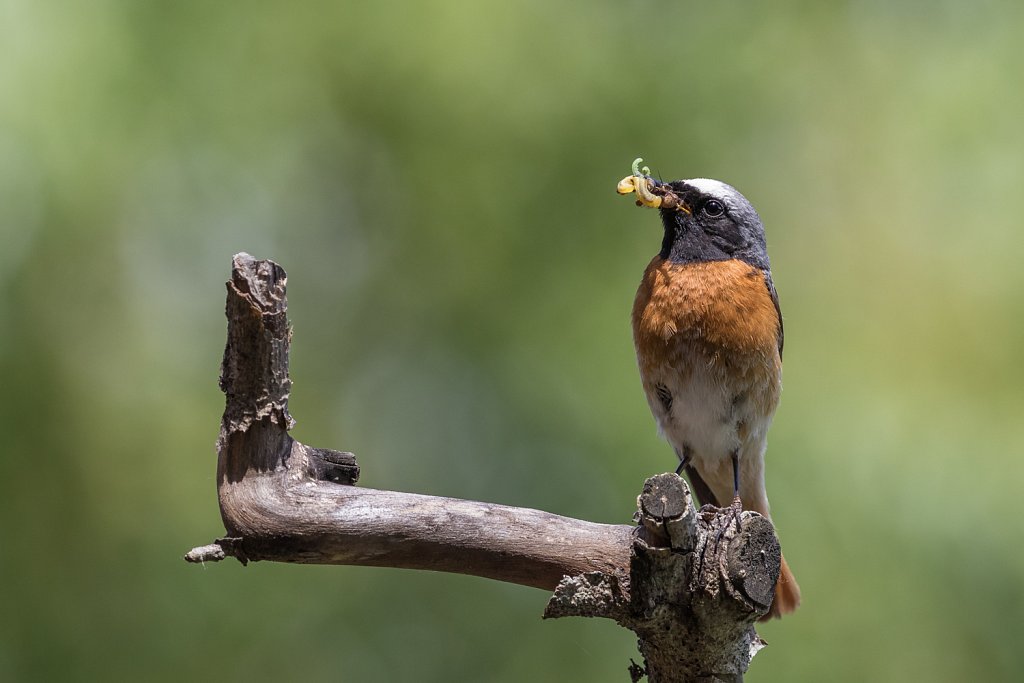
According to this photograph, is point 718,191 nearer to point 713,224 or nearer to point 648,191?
point 713,224

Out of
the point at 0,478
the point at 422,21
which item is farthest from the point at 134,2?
the point at 0,478

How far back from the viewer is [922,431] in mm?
5125

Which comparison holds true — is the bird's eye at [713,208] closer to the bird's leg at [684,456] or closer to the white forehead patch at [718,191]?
the white forehead patch at [718,191]

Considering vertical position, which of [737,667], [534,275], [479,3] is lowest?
[737,667]

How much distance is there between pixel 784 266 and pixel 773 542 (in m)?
3.30

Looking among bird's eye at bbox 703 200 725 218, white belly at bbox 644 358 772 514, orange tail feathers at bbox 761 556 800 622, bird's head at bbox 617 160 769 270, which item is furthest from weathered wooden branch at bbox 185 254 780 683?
bird's eye at bbox 703 200 725 218

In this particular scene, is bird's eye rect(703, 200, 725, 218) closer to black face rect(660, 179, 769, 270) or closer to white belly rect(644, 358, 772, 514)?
black face rect(660, 179, 769, 270)

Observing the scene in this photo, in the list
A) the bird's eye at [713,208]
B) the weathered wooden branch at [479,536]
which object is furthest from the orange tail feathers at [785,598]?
the bird's eye at [713,208]

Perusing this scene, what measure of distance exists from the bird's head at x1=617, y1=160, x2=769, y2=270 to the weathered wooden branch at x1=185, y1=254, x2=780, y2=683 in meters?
1.51

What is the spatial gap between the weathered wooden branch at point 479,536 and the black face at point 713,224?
152cm

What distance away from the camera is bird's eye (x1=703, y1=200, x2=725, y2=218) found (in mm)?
4113

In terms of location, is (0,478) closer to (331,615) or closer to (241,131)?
(331,615)

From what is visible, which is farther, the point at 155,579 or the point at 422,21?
the point at 422,21

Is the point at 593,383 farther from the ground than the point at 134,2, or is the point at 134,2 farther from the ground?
the point at 134,2
